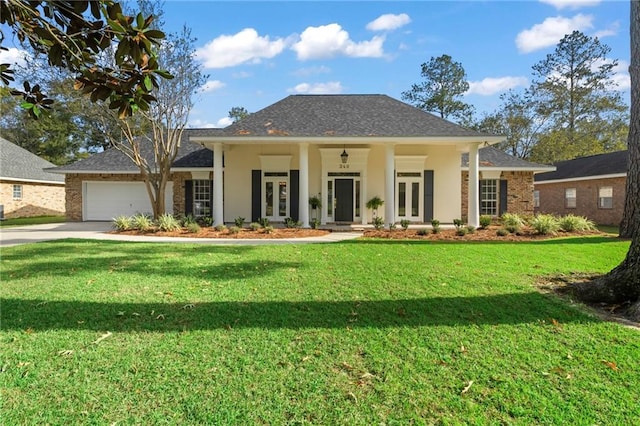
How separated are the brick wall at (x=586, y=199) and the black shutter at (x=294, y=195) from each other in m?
16.7

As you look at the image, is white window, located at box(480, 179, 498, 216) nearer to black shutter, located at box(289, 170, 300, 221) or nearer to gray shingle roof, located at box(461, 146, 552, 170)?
gray shingle roof, located at box(461, 146, 552, 170)

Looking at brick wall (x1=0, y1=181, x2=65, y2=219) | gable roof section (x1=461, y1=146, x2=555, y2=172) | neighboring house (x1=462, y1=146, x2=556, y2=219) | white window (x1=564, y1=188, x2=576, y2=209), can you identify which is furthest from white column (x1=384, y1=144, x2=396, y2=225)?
brick wall (x1=0, y1=181, x2=65, y2=219)

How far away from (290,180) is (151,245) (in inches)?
323

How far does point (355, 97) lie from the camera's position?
19.7m

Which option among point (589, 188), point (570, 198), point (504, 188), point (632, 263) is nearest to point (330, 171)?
point (504, 188)

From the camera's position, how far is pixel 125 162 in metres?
20.3

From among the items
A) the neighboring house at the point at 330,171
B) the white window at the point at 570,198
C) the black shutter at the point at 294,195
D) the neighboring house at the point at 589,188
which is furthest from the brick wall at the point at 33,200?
the white window at the point at 570,198

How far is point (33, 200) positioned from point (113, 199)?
972cm

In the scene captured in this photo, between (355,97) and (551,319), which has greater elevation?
(355,97)

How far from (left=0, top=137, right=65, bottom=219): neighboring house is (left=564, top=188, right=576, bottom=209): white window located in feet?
107

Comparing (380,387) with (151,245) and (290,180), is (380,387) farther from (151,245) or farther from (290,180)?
(290,180)

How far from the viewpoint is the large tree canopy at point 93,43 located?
2.60 meters

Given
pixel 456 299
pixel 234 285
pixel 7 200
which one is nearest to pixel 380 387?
pixel 456 299

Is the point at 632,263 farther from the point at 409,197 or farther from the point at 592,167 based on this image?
the point at 592,167
